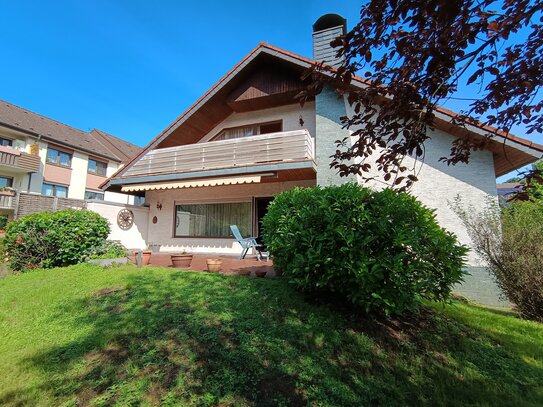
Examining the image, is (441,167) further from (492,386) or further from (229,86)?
(229,86)

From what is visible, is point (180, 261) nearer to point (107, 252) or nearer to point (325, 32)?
Answer: point (107, 252)

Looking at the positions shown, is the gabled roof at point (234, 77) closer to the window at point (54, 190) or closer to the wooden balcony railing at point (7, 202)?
the wooden balcony railing at point (7, 202)

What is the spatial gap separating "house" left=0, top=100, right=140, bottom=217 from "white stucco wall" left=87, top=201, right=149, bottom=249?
11941 mm

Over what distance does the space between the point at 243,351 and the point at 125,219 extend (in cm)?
1440

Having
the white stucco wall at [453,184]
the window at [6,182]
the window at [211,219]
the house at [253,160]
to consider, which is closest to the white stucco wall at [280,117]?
the house at [253,160]

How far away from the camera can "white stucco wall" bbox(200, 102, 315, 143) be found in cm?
1429

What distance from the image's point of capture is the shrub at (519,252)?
6.79m

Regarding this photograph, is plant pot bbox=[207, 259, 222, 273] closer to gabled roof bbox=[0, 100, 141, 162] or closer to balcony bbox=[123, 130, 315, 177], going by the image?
balcony bbox=[123, 130, 315, 177]

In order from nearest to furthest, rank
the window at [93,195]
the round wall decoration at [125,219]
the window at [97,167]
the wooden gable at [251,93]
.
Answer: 1. the wooden gable at [251,93]
2. the round wall decoration at [125,219]
3. the window at [93,195]
4. the window at [97,167]

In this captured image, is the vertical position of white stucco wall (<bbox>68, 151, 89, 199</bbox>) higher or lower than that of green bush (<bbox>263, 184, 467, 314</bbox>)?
higher

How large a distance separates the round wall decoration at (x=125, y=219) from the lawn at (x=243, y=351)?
30.1 feet

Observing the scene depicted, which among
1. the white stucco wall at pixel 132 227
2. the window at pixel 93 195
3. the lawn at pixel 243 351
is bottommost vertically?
the lawn at pixel 243 351

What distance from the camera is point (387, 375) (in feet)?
13.1

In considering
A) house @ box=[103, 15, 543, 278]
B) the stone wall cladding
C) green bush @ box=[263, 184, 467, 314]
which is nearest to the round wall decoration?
house @ box=[103, 15, 543, 278]
